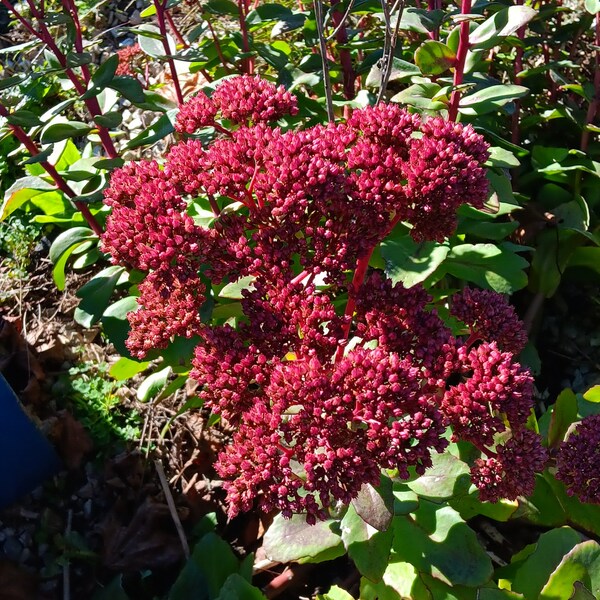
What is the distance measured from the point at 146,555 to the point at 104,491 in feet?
0.93

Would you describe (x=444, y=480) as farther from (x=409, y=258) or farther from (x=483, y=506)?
(x=409, y=258)

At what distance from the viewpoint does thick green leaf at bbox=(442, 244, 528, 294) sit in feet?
6.45

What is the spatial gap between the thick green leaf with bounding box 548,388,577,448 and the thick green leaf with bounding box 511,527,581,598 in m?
0.26

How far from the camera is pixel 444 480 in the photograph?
65.8 inches

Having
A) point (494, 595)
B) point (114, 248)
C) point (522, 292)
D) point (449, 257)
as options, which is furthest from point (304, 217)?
point (522, 292)

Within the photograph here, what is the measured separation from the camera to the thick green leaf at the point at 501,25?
185 centimetres

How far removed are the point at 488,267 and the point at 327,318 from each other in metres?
0.76

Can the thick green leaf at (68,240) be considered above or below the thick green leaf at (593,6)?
below

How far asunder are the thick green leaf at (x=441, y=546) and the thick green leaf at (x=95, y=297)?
104cm

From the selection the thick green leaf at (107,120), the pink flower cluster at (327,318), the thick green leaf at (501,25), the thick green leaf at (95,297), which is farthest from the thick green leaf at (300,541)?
the thick green leaf at (501,25)

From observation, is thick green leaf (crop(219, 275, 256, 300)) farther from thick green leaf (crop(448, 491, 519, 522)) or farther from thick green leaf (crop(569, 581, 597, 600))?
thick green leaf (crop(569, 581, 597, 600))

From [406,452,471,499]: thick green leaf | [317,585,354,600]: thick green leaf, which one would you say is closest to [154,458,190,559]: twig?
[317,585,354,600]: thick green leaf

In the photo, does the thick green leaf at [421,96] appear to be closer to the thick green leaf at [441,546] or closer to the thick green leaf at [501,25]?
the thick green leaf at [501,25]

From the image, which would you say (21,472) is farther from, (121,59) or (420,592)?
Answer: (121,59)
